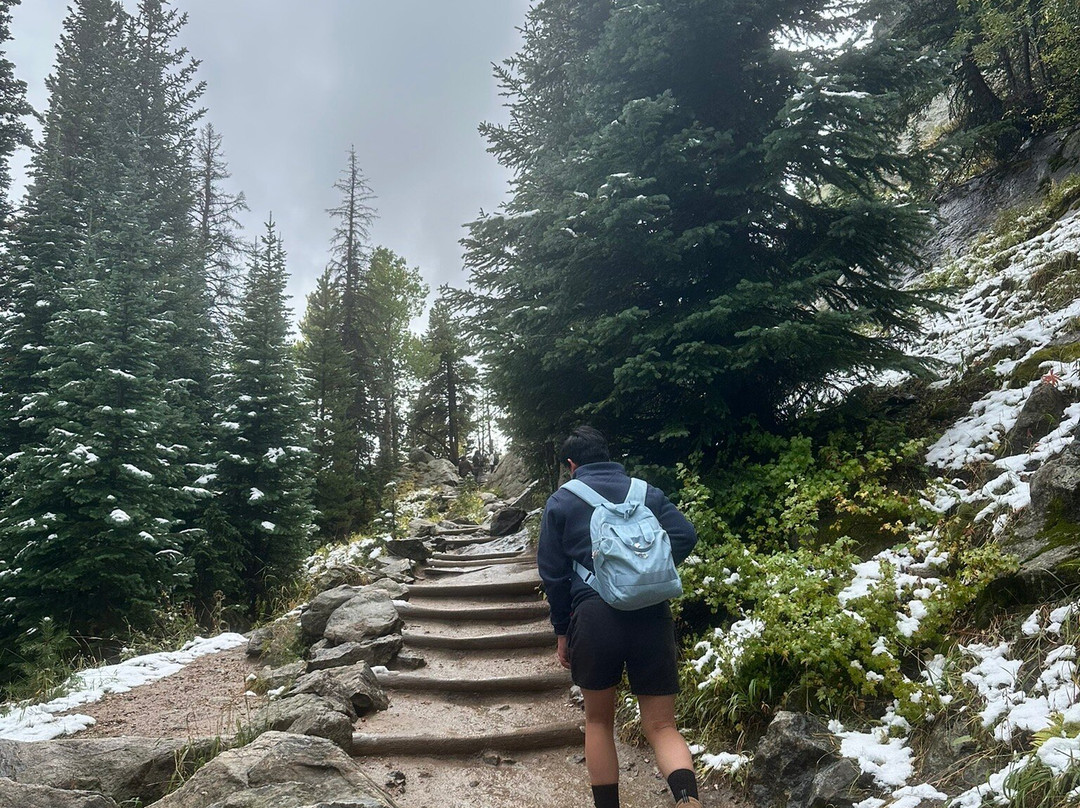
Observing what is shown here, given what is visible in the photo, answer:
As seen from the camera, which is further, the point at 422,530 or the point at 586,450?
the point at 422,530

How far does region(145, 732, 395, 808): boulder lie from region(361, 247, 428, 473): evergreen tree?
16.6 metres

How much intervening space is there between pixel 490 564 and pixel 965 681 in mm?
8080

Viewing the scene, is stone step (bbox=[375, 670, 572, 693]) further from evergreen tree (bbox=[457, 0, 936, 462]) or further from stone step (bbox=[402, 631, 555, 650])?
evergreen tree (bbox=[457, 0, 936, 462])

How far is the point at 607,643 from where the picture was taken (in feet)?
9.66

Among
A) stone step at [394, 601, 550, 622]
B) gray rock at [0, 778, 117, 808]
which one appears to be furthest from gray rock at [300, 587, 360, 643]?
gray rock at [0, 778, 117, 808]

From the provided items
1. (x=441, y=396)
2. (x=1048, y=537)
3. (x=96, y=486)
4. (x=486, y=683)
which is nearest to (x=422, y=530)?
(x=96, y=486)

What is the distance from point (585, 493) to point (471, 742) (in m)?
2.86

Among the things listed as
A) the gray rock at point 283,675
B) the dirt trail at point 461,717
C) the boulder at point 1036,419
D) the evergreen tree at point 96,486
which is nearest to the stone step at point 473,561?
the dirt trail at point 461,717

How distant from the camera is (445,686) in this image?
5.81 meters

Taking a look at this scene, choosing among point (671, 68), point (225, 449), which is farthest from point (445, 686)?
point (225, 449)

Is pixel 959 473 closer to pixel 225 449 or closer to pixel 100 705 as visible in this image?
pixel 100 705

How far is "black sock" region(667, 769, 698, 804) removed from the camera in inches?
108

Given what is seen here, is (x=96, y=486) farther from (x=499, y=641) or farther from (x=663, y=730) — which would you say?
(x=663, y=730)

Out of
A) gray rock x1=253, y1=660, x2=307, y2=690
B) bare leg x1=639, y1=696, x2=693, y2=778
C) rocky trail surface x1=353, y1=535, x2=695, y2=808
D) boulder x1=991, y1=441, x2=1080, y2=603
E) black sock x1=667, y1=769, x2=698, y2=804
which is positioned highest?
boulder x1=991, y1=441, x2=1080, y2=603
